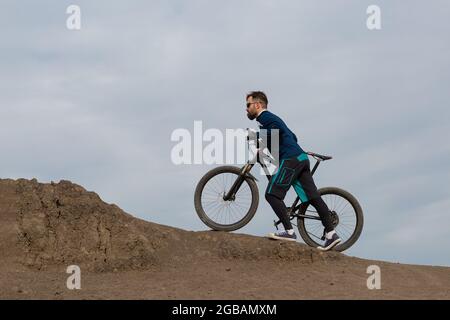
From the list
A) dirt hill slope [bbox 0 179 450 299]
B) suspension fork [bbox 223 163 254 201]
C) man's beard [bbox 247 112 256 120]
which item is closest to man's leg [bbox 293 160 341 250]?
dirt hill slope [bbox 0 179 450 299]

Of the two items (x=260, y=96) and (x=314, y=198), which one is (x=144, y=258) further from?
(x=260, y=96)

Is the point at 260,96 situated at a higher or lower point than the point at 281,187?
higher

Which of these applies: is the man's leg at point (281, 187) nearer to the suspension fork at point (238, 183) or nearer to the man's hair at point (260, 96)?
the suspension fork at point (238, 183)

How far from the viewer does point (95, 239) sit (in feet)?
38.3

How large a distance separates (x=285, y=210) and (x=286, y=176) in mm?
600

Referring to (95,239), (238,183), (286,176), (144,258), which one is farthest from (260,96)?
(95,239)

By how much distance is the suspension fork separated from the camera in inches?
466

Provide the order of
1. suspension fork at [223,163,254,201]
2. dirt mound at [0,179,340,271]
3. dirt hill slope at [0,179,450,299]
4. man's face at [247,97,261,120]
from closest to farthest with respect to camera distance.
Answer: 1. dirt hill slope at [0,179,450,299]
2. dirt mound at [0,179,340,271]
3. man's face at [247,97,261,120]
4. suspension fork at [223,163,254,201]

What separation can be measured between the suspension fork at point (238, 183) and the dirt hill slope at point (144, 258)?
28.1 inches

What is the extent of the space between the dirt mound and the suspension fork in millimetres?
696

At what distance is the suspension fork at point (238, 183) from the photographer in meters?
11.8

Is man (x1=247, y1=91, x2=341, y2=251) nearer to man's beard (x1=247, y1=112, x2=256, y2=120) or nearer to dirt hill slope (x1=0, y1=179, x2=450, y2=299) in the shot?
man's beard (x1=247, y1=112, x2=256, y2=120)

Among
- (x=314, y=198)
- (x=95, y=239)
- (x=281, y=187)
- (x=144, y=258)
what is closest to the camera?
(x=144, y=258)
